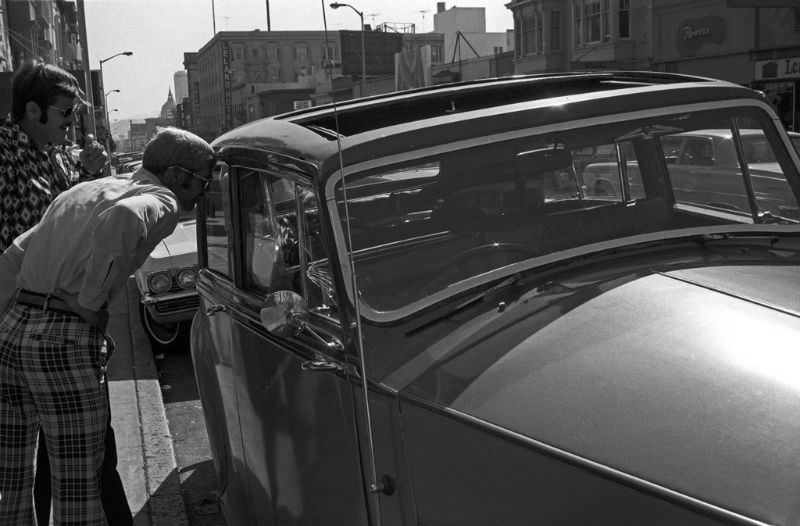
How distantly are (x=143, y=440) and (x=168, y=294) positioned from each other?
2.31m

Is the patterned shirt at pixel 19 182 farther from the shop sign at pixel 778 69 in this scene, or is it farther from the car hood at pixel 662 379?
the shop sign at pixel 778 69

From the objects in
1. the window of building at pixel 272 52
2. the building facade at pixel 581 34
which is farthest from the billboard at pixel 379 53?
the building facade at pixel 581 34

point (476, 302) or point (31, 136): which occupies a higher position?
point (31, 136)

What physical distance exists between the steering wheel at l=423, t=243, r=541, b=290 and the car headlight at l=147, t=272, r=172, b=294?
17.5ft

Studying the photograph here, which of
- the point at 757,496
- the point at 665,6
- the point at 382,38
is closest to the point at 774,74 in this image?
the point at 665,6

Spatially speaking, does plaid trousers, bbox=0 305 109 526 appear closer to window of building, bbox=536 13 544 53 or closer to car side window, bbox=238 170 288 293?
car side window, bbox=238 170 288 293

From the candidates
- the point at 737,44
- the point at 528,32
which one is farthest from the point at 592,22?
the point at 737,44

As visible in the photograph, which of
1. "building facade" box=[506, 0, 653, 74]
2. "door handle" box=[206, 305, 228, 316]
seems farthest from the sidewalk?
"building facade" box=[506, 0, 653, 74]

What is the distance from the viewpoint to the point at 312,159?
258 cm

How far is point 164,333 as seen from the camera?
779 centimetres

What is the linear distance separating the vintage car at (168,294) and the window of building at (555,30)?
111 ft

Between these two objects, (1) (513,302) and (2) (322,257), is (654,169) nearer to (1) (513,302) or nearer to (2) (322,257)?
(1) (513,302)

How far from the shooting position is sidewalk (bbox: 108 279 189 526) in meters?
4.45

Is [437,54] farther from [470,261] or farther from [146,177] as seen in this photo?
[470,261]
